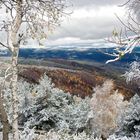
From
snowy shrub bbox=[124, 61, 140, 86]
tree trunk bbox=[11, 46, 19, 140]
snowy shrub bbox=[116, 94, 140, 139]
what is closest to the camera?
tree trunk bbox=[11, 46, 19, 140]

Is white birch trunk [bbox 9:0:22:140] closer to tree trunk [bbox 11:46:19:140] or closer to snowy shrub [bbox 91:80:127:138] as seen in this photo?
tree trunk [bbox 11:46:19:140]

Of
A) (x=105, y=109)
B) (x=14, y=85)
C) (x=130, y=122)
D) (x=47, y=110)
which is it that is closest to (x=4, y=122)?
(x=14, y=85)

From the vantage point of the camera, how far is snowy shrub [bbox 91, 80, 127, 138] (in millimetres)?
49903

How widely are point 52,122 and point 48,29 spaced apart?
2357 cm

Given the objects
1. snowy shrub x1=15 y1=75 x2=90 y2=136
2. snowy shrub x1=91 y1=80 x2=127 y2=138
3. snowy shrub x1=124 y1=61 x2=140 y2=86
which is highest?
snowy shrub x1=124 y1=61 x2=140 y2=86

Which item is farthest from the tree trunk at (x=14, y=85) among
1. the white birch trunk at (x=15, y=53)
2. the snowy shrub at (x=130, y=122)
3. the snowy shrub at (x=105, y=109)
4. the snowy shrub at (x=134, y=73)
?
the snowy shrub at (x=105, y=109)

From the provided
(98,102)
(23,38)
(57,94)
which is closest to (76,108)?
(57,94)

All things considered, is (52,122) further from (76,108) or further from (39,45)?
(39,45)

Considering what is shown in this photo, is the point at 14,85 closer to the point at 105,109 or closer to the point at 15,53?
the point at 15,53

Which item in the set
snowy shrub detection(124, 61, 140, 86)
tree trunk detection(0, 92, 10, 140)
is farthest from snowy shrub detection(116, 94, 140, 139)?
tree trunk detection(0, 92, 10, 140)

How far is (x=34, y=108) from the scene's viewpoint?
34.2 meters

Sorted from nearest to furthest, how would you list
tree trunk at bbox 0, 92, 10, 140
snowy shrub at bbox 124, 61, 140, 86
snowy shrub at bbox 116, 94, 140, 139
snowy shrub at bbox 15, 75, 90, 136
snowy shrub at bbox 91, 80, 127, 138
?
tree trunk at bbox 0, 92, 10, 140
snowy shrub at bbox 124, 61, 140, 86
snowy shrub at bbox 116, 94, 140, 139
snowy shrub at bbox 15, 75, 90, 136
snowy shrub at bbox 91, 80, 127, 138

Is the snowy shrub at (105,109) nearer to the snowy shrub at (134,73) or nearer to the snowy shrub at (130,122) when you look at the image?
the snowy shrub at (130,122)

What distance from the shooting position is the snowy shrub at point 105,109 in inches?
1965
